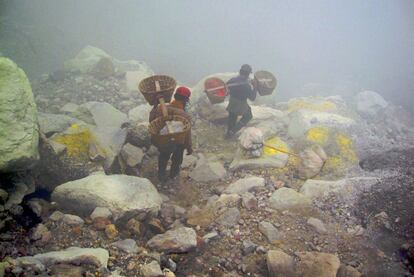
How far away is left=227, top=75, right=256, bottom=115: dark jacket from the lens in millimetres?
7449

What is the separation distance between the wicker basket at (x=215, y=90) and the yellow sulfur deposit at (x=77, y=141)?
283cm

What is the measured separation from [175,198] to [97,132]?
7.22ft

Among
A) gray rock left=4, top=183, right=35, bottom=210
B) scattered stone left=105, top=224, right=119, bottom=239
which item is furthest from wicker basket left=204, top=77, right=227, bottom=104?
gray rock left=4, top=183, right=35, bottom=210

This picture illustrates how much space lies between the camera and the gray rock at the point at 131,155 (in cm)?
623

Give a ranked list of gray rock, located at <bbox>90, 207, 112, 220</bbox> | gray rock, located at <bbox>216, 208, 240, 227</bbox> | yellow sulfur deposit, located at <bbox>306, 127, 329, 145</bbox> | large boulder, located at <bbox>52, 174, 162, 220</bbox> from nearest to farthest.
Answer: gray rock, located at <bbox>90, 207, 112, 220</bbox>
large boulder, located at <bbox>52, 174, 162, 220</bbox>
gray rock, located at <bbox>216, 208, 240, 227</bbox>
yellow sulfur deposit, located at <bbox>306, 127, 329, 145</bbox>

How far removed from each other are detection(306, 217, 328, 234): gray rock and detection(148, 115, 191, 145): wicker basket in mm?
2357

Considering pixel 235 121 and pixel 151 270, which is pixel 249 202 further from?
pixel 235 121

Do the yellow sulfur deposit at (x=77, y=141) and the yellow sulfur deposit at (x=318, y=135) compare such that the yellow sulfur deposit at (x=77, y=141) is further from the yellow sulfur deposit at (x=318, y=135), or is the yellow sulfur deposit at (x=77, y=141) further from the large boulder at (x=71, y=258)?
the yellow sulfur deposit at (x=318, y=135)

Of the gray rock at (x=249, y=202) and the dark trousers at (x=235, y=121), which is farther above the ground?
the dark trousers at (x=235, y=121)

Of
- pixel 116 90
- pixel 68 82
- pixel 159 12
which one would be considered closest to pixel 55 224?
pixel 116 90

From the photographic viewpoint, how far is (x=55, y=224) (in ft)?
14.1

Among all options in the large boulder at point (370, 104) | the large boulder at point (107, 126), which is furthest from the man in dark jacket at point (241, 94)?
the large boulder at point (370, 104)

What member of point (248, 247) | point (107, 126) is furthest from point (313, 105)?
point (248, 247)

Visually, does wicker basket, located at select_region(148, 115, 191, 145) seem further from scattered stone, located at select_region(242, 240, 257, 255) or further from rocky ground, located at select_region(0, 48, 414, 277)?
scattered stone, located at select_region(242, 240, 257, 255)
